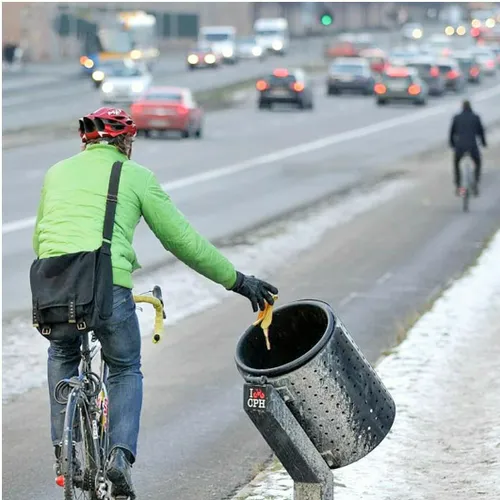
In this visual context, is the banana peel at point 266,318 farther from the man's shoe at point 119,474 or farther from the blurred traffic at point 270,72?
the blurred traffic at point 270,72

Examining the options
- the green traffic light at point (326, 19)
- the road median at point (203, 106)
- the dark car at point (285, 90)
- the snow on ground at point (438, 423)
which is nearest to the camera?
the snow on ground at point (438, 423)

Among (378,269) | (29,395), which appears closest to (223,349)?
(29,395)

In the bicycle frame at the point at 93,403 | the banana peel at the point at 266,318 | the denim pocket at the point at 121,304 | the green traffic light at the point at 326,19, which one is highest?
the denim pocket at the point at 121,304

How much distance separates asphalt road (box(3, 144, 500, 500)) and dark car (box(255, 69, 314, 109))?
3023 cm

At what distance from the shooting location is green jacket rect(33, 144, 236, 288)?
Result: 5.93m

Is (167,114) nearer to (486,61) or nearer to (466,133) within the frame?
(466,133)

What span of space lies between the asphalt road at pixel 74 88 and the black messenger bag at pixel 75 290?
128 ft

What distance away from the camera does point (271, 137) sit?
140 ft

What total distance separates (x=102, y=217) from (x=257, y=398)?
89cm

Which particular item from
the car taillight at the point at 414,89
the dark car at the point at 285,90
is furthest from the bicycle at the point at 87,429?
the car taillight at the point at 414,89

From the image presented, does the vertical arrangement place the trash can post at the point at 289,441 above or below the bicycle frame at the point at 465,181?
above

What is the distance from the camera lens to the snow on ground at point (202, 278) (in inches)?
443

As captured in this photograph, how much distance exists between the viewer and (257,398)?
580cm

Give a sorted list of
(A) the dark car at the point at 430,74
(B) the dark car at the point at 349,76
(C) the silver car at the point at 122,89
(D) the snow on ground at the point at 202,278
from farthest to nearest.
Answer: (A) the dark car at the point at 430,74 → (B) the dark car at the point at 349,76 → (C) the silver car at the point at 122,89 → (D) the snow on ground at the point at 202,278
